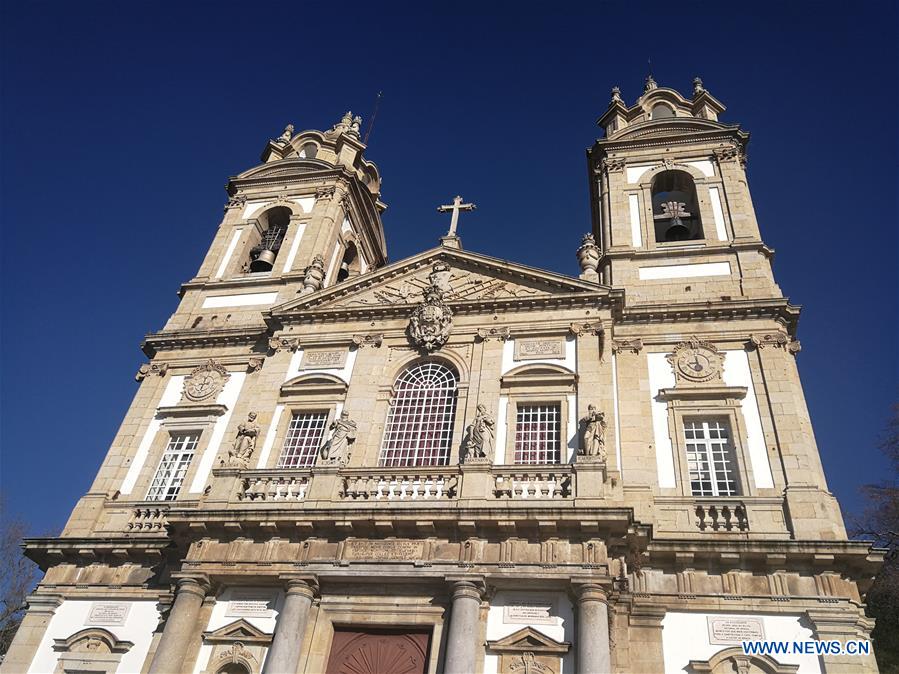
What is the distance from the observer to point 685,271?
63.7 feet

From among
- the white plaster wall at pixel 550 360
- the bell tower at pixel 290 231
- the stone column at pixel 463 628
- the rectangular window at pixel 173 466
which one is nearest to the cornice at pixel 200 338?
the bell tower at pixel 290 231

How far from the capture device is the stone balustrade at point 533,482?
1317 cm

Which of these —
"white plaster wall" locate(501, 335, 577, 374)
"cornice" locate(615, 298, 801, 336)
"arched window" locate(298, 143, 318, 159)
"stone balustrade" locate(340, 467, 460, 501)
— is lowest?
"stone balustrade" locate(340, 467, 460, 501)

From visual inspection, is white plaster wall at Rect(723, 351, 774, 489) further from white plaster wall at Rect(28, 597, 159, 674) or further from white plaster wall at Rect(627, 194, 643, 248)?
white plaster wall at Rect(28, 597, 159, 674)

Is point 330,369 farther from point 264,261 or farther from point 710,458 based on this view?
point 710,458

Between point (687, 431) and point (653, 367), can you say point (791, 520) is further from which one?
point (653, 367)

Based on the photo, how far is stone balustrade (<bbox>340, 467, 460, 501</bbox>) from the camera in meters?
13.7

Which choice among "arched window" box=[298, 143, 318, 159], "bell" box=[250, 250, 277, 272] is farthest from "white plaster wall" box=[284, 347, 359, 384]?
"arched window" box=[298, 143, 318, 159]

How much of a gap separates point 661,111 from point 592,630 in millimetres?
20543

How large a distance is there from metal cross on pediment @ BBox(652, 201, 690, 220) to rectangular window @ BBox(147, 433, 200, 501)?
14.8 m

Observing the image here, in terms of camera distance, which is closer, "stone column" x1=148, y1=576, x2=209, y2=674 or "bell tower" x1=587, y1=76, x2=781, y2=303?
"stone column" x1=148, y1=576, x2=209, y2=674

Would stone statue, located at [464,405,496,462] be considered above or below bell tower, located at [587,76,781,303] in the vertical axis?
below

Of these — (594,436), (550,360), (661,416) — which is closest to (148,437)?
(550,360)

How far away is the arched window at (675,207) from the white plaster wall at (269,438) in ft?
40.6
